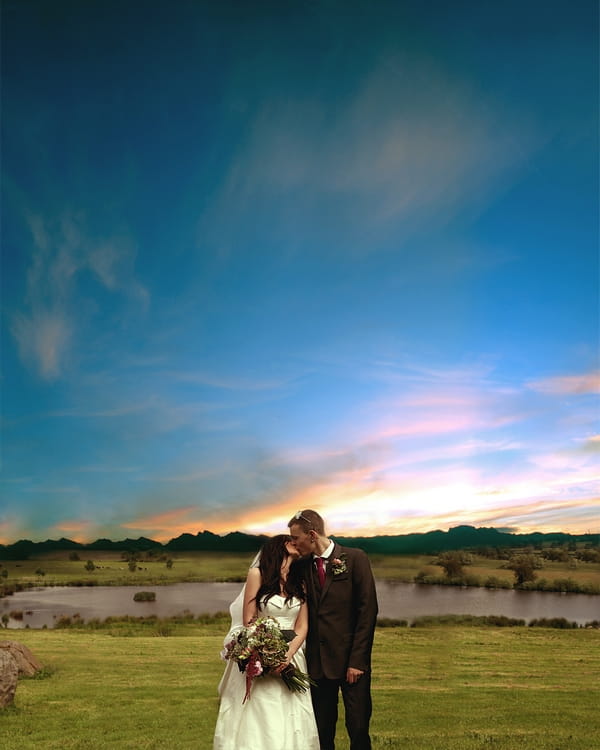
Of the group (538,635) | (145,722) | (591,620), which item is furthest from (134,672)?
(591,620)

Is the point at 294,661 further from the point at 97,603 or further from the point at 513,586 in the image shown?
the point at 513,586

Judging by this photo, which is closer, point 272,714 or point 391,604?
point 272,714

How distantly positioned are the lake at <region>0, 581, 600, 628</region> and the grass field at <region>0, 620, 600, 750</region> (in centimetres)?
902

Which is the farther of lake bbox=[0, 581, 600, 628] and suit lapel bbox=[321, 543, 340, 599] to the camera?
lake bbox=[0, 581, 600, 628]

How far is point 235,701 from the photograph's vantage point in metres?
7.07

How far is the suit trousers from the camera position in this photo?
6.90 meters

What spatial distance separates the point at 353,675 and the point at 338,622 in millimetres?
534

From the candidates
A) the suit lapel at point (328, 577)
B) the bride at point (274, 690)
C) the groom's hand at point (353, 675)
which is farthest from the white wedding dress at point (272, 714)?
the groom's hand at point (353, 675)

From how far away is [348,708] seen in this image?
7012mm

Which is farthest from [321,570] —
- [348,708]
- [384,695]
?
[384,695]

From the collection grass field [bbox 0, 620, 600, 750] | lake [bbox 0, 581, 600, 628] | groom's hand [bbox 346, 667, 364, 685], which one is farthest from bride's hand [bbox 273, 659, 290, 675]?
lake [bbox 0, 581, 600, 628]

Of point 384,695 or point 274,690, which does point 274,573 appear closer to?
point 274,690

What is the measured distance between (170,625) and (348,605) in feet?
118

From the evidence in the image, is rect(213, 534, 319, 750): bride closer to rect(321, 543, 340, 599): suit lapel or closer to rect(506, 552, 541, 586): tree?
rect(321, 543, 340, 599): suit lapel
